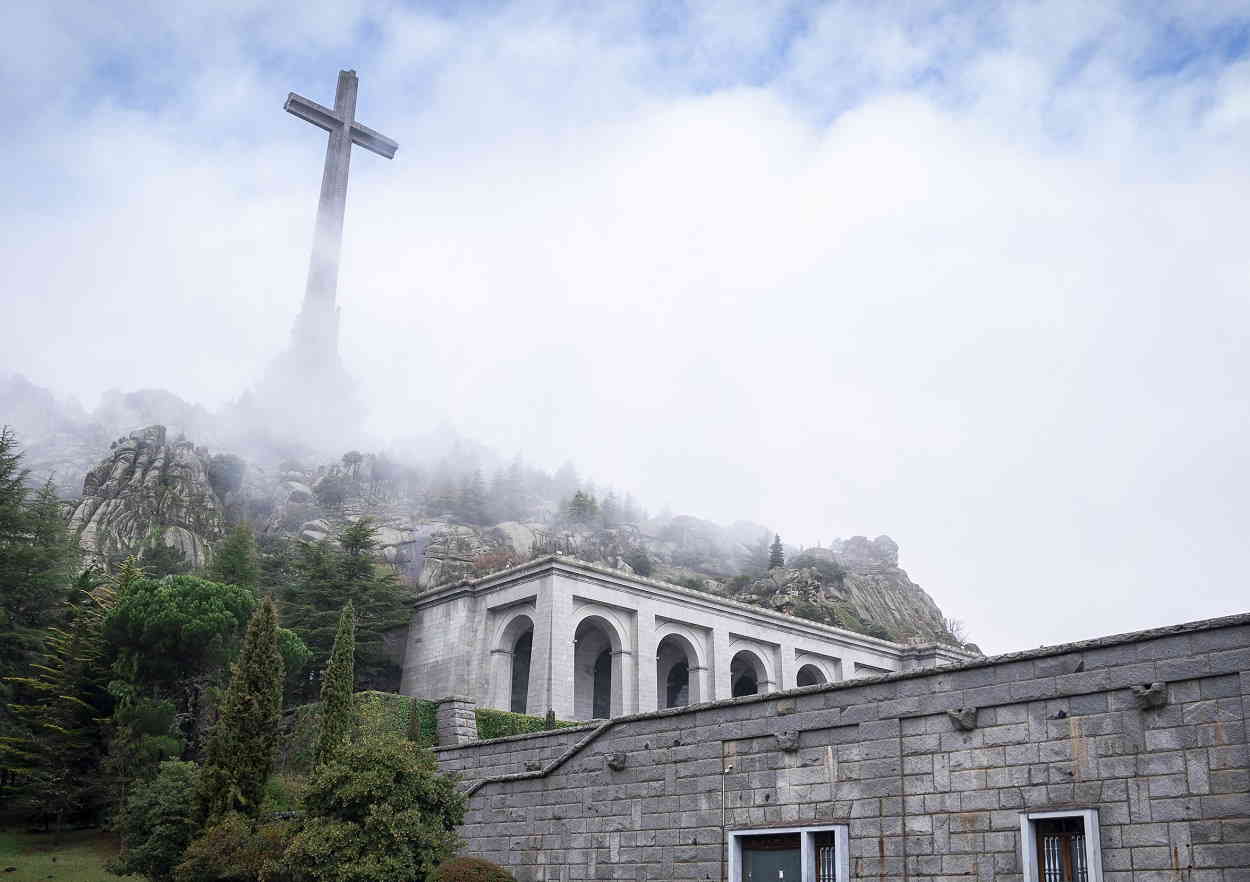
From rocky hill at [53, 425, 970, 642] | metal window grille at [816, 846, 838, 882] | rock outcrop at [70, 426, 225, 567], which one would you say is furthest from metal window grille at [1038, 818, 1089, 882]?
rock outcrop at [70, 426, 225, 567]

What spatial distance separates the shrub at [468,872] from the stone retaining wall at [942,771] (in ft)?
3.75

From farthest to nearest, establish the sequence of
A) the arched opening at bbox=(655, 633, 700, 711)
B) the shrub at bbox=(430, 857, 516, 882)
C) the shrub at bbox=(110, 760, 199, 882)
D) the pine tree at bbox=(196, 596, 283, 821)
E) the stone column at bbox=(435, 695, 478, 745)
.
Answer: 1. the arched opening at bbox=(655, 633, 700, 711)
2. the stone column at bbox=(435, 695, 478, 745)
3. the pine tree at bbox=(196, 596, 283, 821)
4. the shrub at bbox=(110, 760, 199, 882)
5. the shrub at bbox=(430, 857, 516, 882)

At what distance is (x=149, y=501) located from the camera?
64.0m

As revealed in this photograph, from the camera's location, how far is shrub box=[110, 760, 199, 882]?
21.7 meters

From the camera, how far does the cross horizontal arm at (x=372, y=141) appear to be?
7331 centimetres

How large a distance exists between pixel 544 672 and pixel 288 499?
4307 centimetres

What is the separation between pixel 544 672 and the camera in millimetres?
35812

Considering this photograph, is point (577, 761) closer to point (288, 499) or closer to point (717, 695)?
point (717, 695)

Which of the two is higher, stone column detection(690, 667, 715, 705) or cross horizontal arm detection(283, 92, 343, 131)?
cross horizontal arm detection(283, 92, 343, 131)

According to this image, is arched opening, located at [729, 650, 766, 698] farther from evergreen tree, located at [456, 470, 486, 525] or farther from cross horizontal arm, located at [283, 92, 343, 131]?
cross horizontal arm, located at [283, 92, 343, 131]

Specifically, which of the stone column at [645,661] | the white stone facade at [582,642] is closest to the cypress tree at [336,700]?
the white stone facade at [582,642]

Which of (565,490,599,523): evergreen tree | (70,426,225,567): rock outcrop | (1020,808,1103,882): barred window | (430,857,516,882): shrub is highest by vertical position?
(565,490,599,523): evergreen tree

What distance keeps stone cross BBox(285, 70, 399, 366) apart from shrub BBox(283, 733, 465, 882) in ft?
200

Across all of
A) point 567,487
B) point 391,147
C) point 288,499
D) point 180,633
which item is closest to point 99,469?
point 288,499
